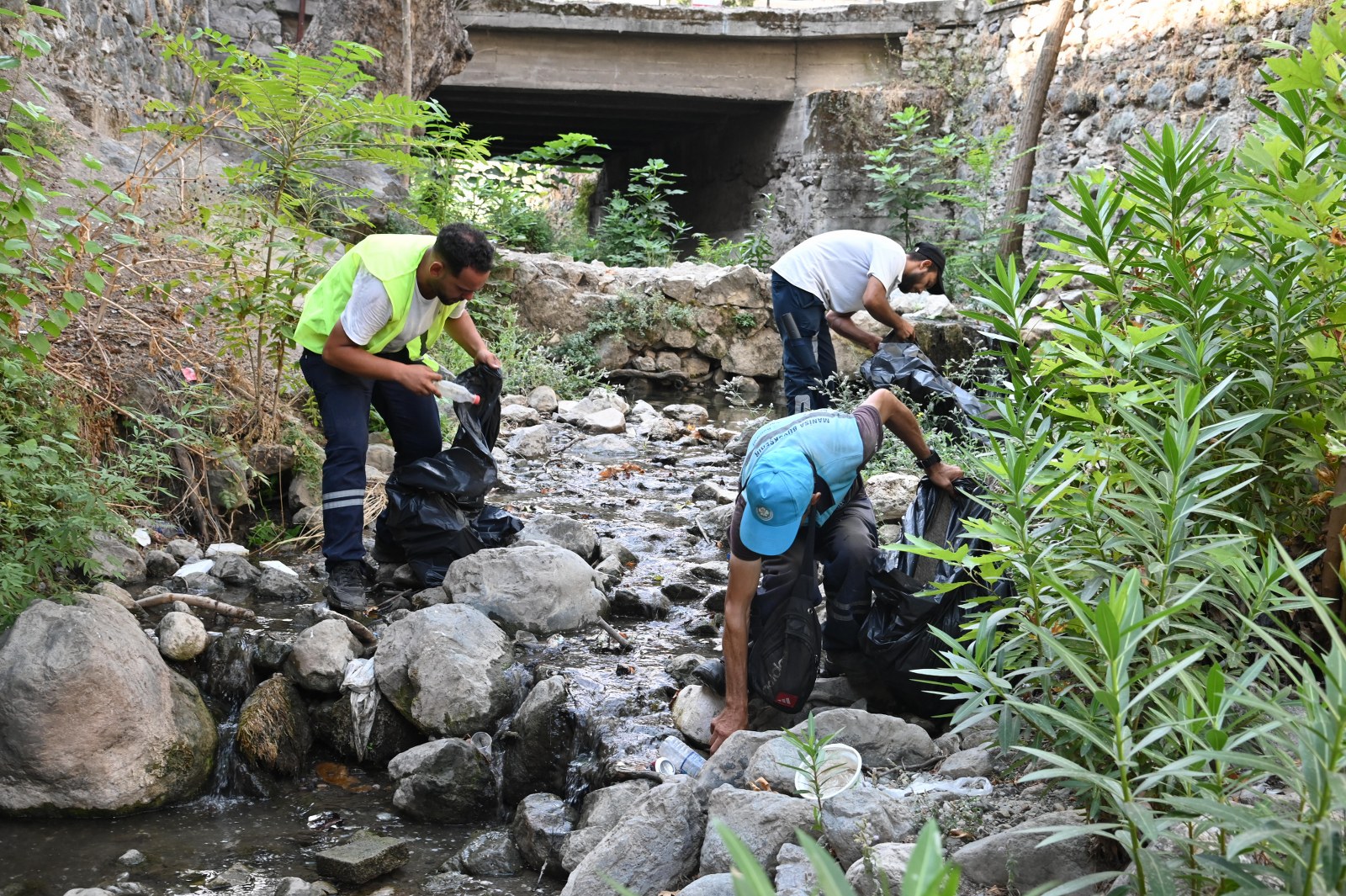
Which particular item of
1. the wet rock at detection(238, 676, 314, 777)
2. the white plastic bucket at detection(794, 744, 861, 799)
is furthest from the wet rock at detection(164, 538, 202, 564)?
the white plastic bucket at detection(794, 744, 861, 799)

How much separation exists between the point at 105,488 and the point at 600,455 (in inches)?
149

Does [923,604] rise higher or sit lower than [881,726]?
higher

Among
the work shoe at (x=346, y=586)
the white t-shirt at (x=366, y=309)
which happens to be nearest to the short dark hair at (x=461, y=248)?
the white t-shirt at (x=366, y=309)

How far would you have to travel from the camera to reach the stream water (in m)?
3.00

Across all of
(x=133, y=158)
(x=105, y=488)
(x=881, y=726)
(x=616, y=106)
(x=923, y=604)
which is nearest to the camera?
(x=881, y=726)

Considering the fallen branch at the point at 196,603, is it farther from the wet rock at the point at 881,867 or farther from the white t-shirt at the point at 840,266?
the white t-shirt at the point at 840,266

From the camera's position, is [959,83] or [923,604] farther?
[959,83]

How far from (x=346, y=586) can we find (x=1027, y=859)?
10.0 feet

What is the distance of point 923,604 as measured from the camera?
10.3 feet

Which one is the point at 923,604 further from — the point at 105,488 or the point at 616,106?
the point at 616,106

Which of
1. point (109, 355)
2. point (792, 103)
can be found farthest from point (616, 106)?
point (109, 355)

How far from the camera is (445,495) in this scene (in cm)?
458

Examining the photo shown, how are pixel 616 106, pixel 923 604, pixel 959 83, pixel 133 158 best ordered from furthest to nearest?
pixel 616 106 < pixel 959 83 < pixel 133 158 < pixel 923 604

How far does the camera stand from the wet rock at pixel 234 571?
4590 millimetres
